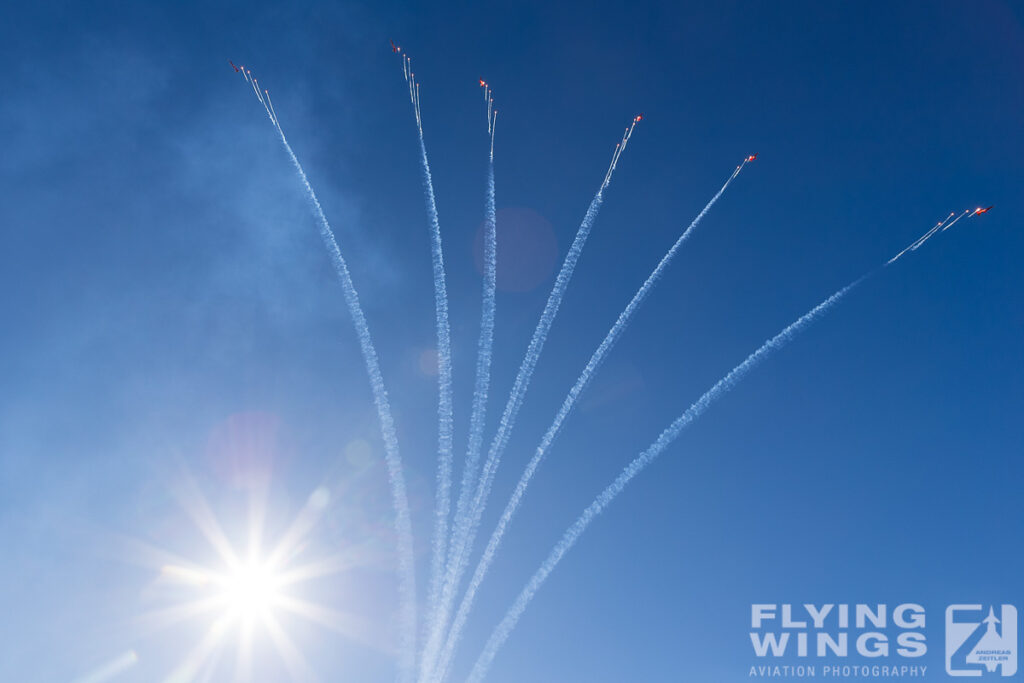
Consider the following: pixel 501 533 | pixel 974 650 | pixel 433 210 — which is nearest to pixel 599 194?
pixel 433 210

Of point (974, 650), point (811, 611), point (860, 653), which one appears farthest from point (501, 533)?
point (974, 650)

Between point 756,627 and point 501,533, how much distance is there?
20.2 metres

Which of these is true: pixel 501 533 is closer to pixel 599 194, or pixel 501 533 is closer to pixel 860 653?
pixel 599 194

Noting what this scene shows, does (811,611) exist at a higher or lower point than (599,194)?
lower

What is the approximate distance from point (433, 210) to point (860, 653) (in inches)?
1639

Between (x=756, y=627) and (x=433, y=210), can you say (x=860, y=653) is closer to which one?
(x=756, y=627)

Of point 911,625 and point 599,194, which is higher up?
point 599,194

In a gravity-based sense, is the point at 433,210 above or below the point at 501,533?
above

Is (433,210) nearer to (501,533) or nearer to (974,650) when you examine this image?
(501,533)

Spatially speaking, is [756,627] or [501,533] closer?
[501,533]

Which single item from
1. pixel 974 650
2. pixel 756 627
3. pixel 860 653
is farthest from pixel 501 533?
pixel 974 650

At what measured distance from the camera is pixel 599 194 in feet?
154

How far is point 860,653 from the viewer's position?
48219 millimetres

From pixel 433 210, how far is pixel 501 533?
2126 cm
